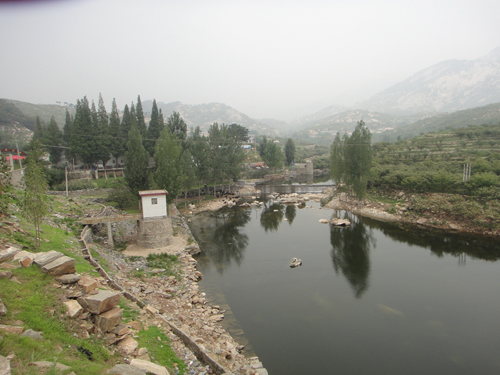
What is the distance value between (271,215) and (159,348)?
24122mm

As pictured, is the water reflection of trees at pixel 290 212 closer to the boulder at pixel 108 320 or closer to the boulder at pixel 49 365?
the boulder at pixel 108 320

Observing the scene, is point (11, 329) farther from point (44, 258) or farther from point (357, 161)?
point (357, 161)

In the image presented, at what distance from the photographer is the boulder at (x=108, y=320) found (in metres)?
7.04

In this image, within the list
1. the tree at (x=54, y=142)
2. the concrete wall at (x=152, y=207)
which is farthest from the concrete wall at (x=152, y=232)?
the tree at (x=54, y=142)

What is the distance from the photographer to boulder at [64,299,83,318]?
6.78m

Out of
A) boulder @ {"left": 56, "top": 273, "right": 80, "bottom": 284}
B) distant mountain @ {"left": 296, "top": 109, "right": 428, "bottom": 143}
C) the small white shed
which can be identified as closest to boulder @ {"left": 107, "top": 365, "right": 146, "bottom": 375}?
boulder @ {"left": 56, "top": 273, "right": 80, "bottom": 284}

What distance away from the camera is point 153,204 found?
18344mm

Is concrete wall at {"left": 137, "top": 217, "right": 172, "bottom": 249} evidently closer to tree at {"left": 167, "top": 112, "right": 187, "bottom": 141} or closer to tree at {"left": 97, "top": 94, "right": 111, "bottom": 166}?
tree at {"left": 97, "top": 94, "right": 111, "bottom": 166}

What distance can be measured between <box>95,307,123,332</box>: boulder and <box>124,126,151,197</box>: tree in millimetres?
19392

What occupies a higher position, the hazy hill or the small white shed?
the hazy hill

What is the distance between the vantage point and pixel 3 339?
16.4 feet

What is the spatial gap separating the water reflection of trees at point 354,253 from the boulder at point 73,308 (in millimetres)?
12551

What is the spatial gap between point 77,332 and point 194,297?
723cm

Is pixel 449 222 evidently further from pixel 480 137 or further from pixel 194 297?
pixel 480 137
